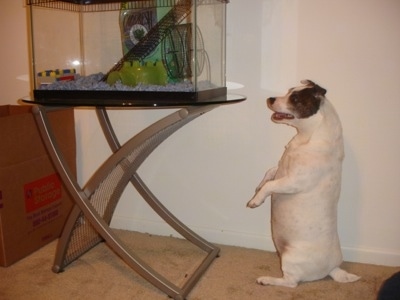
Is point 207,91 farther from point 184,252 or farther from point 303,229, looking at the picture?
point 184,252

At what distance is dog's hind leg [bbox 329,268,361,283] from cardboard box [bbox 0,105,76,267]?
47.2 inches

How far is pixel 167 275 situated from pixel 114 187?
416 millimetres

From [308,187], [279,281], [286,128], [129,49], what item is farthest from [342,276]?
[129,49]

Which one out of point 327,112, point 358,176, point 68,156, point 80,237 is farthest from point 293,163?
point 68,156

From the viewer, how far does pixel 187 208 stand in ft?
5.65

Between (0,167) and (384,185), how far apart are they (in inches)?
57.6

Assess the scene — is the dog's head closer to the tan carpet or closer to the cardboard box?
the tan carpet

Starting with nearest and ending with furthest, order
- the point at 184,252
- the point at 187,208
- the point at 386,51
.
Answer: the point at 386,51
the point at 184,252
the point at 187,208

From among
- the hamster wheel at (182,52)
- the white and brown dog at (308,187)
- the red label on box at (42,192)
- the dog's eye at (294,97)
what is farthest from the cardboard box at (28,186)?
the dog's eye at (294,97)

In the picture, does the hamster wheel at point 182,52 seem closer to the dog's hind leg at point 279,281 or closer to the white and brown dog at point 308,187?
the white and brown dog at point 308,187

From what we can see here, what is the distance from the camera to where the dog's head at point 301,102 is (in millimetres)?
1227

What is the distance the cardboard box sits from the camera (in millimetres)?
1444

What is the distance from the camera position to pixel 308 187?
1246 millimetres

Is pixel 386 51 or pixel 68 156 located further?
pixel 68 156
